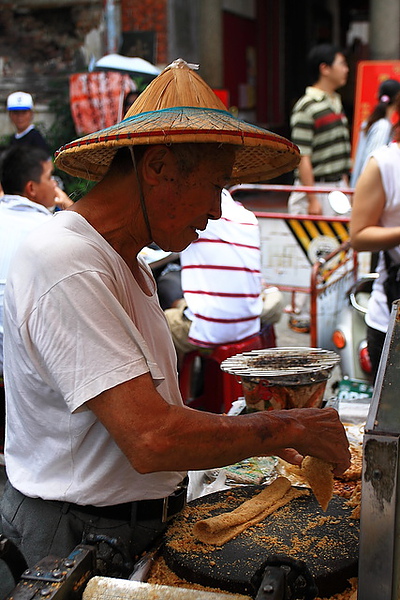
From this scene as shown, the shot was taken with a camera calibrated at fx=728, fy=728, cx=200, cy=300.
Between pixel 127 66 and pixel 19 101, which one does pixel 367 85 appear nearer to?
pixel 127 66

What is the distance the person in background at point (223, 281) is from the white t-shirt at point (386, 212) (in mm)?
893

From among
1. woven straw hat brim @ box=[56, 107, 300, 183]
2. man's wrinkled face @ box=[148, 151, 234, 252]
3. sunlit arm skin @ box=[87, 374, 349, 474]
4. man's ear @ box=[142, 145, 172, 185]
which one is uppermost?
woven straw hat brim @ box=[56, 107, 300, 183]

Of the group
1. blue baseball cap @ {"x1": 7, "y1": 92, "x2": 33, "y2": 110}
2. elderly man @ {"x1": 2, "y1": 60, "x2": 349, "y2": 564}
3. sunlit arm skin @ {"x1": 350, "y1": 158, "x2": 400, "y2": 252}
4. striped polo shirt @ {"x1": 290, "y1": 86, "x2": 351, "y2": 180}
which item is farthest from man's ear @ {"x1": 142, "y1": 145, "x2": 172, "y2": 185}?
blue baseball cap @ {"x1": 7, "y1": 92, "x2": 33, "y2": 110}

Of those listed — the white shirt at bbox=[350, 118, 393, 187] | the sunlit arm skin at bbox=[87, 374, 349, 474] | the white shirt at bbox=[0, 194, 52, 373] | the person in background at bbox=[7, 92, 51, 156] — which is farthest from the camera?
the person in background at bbox=[7, 92, 51, 156]

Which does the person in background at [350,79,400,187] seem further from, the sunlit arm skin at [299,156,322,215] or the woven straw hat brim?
the woven straw hat brim

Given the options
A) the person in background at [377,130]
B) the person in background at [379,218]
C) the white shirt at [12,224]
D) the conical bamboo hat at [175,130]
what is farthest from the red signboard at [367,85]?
the conical bamboo hat at [175,130]

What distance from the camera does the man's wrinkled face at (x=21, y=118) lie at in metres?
7.65

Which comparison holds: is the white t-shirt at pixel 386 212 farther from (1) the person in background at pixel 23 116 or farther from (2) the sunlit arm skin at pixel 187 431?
(1) the person in background at pixel 23 116

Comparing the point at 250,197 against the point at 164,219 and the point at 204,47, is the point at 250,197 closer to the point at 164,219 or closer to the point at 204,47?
the point at 204,47

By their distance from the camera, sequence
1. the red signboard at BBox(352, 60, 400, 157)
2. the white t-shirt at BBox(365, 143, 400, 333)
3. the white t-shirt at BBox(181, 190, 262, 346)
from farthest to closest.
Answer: the red signboard at BBox(352, 60, 400, 157), the white t-shirt at BBox(181, 190, 262, 346), the white t-shirt at BBox(365, 143, 400, 333)

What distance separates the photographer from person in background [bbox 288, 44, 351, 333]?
7047mm

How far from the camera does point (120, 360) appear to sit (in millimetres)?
1406

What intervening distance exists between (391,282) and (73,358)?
2093mm

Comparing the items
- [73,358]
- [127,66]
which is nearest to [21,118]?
[127,66]
